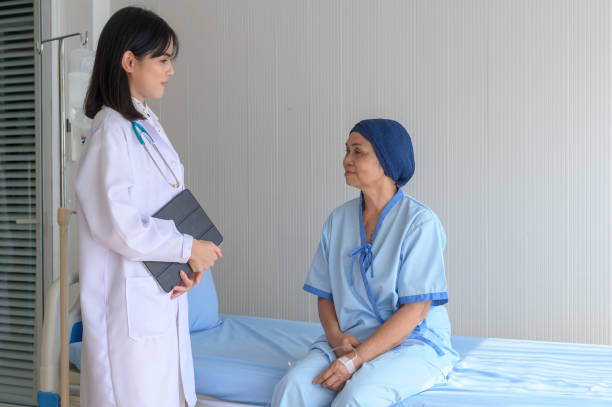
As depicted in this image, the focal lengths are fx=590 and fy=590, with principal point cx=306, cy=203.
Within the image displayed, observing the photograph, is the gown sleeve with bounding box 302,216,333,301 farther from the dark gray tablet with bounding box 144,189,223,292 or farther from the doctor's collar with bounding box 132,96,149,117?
the doctor's collar with bounding box 132,96,149,117

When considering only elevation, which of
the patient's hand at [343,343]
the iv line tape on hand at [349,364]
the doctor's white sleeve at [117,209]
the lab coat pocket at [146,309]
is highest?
the doctor's white sleeve at [117,209]

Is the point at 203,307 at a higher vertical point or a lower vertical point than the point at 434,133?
lower

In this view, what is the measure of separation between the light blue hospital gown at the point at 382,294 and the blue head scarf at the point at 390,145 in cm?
11

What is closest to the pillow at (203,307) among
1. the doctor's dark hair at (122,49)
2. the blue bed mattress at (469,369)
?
the blue bed mattress at (469,369)

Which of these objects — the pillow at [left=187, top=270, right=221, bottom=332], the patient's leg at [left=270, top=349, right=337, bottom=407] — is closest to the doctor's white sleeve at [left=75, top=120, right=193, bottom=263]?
the patient's leg at [left=270, top=349, right=337, bottom=407]

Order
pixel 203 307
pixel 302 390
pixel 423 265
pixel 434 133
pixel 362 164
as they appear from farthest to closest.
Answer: pixel 434 133
pixel 203 307
pixel 362 164
pixel 423 265
pixel 302 390

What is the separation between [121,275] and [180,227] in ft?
0.75

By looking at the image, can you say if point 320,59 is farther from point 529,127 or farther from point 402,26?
point 529,127

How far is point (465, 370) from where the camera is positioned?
2.16 meters

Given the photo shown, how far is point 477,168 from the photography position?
2.95 metres

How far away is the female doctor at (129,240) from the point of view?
5.41 ft

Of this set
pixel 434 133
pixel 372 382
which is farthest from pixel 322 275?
pixel 434 133

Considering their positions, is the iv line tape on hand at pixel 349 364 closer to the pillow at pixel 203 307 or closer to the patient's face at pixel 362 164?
the patient's face at pixel 362 164

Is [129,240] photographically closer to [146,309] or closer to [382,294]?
[146,309]
